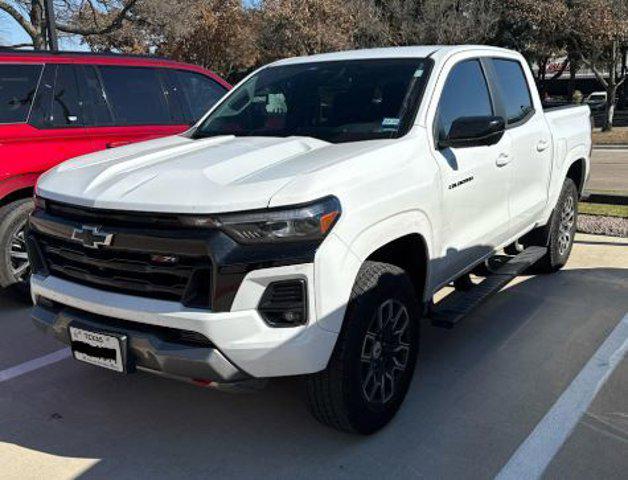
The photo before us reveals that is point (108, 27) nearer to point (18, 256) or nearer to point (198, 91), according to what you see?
point (198, 91)

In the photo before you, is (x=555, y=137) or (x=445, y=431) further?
(x=555, y=137)

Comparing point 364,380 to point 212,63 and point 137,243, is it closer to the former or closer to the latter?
point 137,243

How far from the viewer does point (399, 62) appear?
13.7 ft

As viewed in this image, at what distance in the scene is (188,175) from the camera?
3.13 m

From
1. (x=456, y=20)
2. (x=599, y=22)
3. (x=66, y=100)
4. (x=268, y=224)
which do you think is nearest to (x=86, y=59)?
(x=66, y=100)

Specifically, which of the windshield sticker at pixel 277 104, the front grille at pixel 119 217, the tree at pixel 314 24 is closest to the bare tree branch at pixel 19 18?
the tree at pixel 314 24

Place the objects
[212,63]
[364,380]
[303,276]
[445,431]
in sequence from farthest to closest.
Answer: [212,63], [445,431], [364,380], [303,276]

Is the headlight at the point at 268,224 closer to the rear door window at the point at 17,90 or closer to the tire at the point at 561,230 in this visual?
the rear door window at the point at 17,90

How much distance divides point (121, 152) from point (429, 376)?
2.26 metres

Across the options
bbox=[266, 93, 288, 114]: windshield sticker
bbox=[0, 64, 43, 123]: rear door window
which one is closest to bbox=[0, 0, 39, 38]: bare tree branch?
bbox=[0, 64, 43, 123]: rear door window

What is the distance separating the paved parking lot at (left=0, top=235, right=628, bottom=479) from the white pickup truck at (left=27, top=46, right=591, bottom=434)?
0.26m

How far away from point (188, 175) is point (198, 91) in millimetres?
3992

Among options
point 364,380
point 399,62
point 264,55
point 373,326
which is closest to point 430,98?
point 399,62

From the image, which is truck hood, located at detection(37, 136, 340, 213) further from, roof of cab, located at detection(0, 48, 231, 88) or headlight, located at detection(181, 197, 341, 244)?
roof of cab, located at detection(0, 48, 231, 88)
